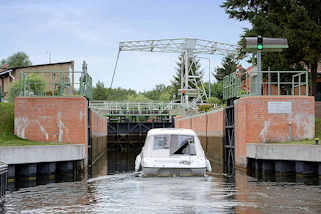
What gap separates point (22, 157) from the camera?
1747 cm

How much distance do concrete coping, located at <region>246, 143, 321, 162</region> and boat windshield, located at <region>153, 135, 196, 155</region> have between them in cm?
414

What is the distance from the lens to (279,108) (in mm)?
21609

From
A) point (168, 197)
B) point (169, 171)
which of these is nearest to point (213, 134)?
point (169, 171)

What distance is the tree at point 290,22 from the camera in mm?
30328

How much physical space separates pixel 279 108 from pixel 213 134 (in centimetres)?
888

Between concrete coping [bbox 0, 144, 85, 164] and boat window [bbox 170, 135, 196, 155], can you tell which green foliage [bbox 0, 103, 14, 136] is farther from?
boat window [bbox 170, 135, 196, 155]

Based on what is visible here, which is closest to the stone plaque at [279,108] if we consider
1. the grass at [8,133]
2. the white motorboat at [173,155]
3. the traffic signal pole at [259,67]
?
the traffic signal pole at [259,67]

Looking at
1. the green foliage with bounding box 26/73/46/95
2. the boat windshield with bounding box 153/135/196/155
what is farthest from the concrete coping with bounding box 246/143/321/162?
the green foliage with bounding box 26/73/46/95

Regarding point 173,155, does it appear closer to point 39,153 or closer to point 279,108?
point 39,153

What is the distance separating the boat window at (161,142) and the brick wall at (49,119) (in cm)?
666

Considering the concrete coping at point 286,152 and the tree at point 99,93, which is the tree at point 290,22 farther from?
the tree at point 99,93

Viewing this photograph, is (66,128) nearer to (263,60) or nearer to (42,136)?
(42,136)

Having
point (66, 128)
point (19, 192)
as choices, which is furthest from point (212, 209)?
point (66, 128)

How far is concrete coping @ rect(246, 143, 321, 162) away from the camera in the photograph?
17875 mm
